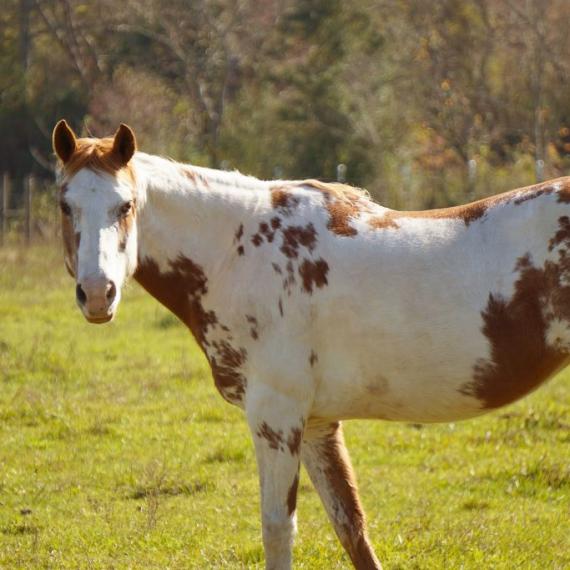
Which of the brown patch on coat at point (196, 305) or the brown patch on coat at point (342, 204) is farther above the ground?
the brown patch on coat at point (342, 204)

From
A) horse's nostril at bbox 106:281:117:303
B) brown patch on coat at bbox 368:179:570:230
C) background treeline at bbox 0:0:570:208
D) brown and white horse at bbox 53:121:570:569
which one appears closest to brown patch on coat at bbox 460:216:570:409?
brown and white horse at bbox 53:121:570:569

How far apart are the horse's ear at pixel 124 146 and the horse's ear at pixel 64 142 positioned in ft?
0.59

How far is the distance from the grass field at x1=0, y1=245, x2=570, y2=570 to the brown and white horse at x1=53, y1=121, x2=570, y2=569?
21.8 inches

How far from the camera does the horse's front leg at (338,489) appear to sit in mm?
5035

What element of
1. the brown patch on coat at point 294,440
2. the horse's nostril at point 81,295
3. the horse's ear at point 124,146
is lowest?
the brown patch on coat at point 294,440

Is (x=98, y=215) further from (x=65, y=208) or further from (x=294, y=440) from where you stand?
(x=294, y=440)

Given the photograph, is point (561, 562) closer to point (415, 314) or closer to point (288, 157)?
point (415, 314)

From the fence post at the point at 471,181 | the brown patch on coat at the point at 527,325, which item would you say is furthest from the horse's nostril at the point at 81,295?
the fence post at the point at 471,181

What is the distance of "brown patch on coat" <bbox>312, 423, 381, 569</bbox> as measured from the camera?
16.5 feet

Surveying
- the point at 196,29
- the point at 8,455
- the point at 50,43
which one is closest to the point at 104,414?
the point at 8,455

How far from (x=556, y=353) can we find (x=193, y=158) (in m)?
20.8

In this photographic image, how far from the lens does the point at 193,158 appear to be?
81.6 ft

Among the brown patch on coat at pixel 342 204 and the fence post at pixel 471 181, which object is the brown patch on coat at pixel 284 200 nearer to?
the brown patch on coat at pixel 342 204

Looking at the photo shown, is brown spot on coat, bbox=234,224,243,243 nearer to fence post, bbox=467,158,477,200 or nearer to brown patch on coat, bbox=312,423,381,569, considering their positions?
brown patch on coat, bbox=312,423,381,569
